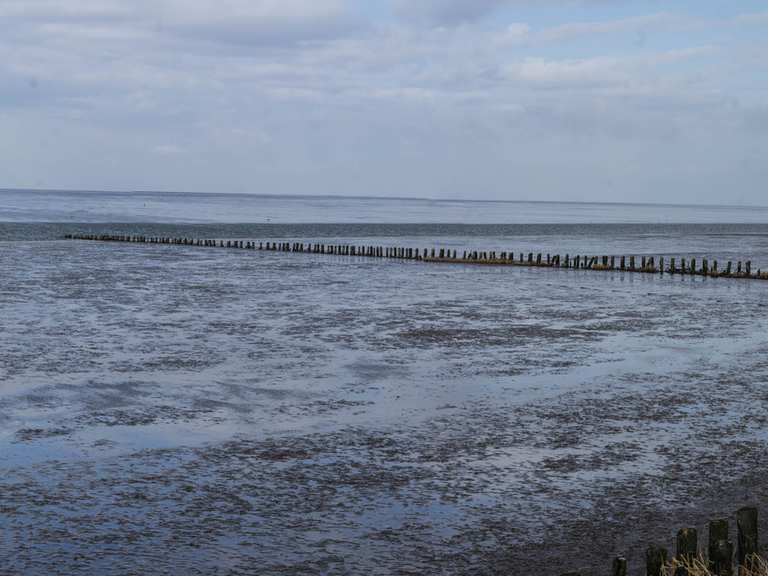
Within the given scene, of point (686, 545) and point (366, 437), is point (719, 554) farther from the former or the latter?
point (366, 437)

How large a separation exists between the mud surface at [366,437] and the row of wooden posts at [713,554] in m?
1.57

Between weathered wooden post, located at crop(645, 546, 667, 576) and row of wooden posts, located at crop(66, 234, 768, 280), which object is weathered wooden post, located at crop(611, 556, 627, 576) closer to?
weathered wooden post, located at crop(645, 546, 667, 576)

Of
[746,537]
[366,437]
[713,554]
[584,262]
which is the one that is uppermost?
[713,554]

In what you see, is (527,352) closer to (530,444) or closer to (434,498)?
(530,444)

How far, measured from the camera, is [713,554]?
364 inches

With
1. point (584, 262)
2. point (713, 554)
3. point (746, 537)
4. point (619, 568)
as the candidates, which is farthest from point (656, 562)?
point (584, 262)

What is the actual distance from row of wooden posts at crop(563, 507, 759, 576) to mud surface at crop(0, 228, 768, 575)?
157cm

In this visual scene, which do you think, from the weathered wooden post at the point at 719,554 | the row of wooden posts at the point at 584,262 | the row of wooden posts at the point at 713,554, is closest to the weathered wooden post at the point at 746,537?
the row of wooden posts at the point at 713,554

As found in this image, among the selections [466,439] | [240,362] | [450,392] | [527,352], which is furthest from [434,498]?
[527,352]

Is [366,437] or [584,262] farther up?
[584,262]

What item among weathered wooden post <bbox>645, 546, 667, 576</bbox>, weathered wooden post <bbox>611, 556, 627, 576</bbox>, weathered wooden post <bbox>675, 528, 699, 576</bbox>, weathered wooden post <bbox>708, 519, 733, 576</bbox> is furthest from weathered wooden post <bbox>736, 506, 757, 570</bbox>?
weathered wooden post <bbox>611, 556, 627, 576</bbox>

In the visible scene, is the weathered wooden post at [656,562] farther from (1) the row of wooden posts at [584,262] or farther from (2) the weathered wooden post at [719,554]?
(1) the row of wooden posts at [584,262]

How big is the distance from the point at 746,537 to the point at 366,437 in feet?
24.0

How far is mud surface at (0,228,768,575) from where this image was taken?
11469 mm
